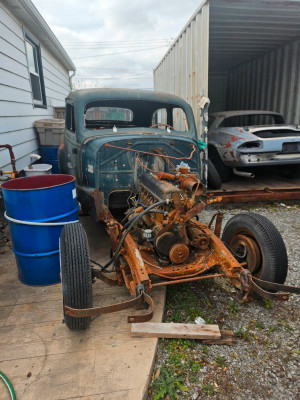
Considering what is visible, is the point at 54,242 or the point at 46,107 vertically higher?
the point at 46,107

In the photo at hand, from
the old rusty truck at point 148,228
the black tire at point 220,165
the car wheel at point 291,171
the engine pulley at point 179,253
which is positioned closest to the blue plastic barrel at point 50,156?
the old rusty truck at point 148,228

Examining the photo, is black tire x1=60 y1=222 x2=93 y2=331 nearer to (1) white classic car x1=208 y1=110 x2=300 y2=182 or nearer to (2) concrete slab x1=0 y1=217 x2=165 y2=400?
(2) concrete slab x1=0 y1=217 x2=165 y2=400

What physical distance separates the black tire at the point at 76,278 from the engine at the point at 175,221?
636mm

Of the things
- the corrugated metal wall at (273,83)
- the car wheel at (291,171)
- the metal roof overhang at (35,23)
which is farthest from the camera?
the corrugated metal wall at (273,83)

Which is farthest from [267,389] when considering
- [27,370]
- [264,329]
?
[27,370]

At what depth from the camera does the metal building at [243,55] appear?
539cm

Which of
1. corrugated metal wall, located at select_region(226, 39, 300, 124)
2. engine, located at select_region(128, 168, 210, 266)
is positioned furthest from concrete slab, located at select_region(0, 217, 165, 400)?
corrugated metal wall, located at select_region(226, 39, 300, 124)

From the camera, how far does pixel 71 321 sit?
7.22 ft

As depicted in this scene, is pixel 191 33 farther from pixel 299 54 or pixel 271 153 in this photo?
pixel 299 54

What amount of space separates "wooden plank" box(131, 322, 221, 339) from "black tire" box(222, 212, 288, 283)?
0.68 m

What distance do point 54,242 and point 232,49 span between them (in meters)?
8.61

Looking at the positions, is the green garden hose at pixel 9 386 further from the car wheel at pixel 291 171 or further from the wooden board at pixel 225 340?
the car wheel at pixel 291 171

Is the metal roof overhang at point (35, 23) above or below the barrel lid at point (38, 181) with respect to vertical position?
above

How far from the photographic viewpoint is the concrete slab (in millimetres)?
1854
